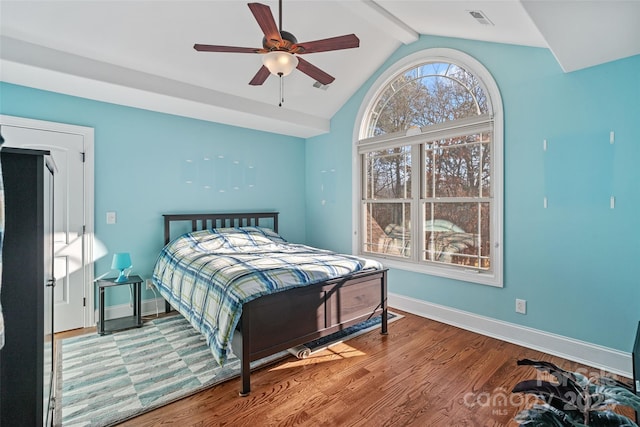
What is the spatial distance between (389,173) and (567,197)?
1.91 m

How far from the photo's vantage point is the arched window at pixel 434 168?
10.5 feet

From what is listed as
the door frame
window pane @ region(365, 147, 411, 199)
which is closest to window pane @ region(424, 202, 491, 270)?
window pane @ region(365, 147, 411, 199)

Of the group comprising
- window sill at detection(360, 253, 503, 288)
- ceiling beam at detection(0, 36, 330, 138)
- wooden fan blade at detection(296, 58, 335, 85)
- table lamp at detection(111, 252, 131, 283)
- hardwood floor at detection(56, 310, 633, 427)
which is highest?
ceiling beam at detection(0, 36, 330, 138)

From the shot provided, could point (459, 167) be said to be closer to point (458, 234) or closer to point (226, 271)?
point (458, 234)

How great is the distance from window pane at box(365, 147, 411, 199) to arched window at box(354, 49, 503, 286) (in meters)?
0.01

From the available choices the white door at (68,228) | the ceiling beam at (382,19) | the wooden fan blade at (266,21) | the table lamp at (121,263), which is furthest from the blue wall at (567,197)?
A: the white door at (68,228)

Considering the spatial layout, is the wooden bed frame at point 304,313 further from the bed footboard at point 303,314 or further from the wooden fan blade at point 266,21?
the wooden fan blade at point 266,21

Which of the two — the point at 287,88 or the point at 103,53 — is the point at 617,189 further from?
the point at 103,53

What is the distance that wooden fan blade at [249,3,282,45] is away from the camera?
1.76m

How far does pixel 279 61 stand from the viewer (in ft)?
6.96

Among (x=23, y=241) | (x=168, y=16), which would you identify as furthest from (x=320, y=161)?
(x=23, y=241)

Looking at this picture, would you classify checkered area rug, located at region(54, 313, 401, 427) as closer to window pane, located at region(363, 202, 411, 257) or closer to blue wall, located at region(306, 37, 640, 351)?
window pane, located at region(363, 202, 411, 257)

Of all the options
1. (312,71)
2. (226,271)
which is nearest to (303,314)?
(226,271)

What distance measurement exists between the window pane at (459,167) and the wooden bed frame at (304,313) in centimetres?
121
